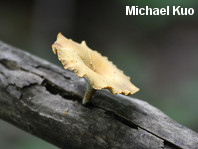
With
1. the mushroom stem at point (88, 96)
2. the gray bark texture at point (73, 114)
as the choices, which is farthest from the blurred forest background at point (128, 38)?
the mushroom stem at point (88, 96)

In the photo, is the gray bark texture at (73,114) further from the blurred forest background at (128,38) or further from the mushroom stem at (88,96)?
the blurred forest background at (128,38)

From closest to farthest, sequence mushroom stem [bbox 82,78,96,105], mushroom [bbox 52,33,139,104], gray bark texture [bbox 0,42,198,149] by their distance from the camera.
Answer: mushroom [bbox 52,33,139,104]
gray bark texture [bbox 0,42,198,149]
mushroom stem [bbox 82,78,96,105]

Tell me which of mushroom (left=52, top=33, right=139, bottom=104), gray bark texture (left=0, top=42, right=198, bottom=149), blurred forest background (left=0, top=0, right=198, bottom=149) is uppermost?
blurred forest background (left=0, top=0, right=198, bottom=149)

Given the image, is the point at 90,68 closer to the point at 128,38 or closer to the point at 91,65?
the point at 91,65

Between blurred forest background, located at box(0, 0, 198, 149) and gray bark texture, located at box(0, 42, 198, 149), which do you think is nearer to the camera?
gray bark texture, located at box(0, 42, 198, 149)

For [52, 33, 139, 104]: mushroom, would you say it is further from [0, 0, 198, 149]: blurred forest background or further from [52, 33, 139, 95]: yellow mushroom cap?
[0, 0, 198, 149]: blurred forest background

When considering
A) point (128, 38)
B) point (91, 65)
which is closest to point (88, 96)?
point (91, 65)

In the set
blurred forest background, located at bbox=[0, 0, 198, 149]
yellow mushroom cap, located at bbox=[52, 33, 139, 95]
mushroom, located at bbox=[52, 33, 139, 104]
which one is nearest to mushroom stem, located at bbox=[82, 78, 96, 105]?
mushroom, located at bbox=[52, 33, 139, 104]
